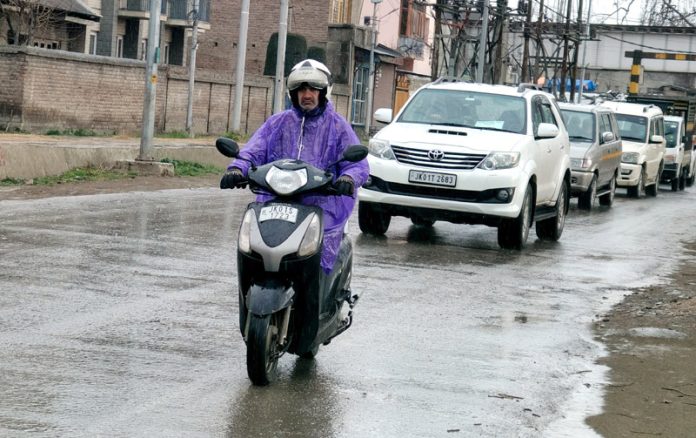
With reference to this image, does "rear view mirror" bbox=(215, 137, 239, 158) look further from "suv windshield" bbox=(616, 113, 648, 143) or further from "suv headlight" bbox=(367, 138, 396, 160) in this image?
"suv windshield" bbox=(616, 113, 648, 143)

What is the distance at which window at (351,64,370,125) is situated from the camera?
61.2 meters

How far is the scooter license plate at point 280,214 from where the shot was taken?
6633 mm

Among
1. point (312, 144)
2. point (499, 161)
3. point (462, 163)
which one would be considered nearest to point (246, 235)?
point (312, 144)

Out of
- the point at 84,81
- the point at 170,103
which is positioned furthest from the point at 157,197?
the point at 170,103

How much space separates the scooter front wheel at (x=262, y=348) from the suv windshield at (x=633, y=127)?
24.0 meters

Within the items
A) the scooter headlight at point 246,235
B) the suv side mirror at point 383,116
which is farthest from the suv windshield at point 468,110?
Answer: the scooter headlight at point 246,235

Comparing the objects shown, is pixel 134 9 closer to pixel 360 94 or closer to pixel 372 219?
pixel 360 94

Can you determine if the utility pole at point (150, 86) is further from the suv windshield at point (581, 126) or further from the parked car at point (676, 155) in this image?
the parked car at point (676, 155)

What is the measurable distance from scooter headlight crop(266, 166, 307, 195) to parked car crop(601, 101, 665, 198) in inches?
894

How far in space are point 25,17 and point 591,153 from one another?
70.1 ft

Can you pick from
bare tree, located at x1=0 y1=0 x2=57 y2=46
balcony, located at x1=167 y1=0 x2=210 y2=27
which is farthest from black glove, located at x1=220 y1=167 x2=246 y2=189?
balcony, located at x1=167 y1=0 x2=210 y2=27

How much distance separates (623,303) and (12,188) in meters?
9.80

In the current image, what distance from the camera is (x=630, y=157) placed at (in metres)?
28.5

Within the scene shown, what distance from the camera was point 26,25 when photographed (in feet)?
128
